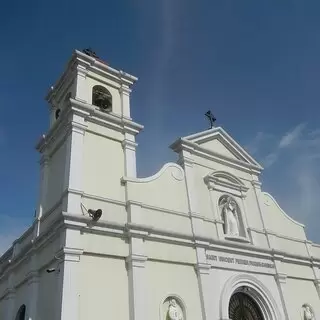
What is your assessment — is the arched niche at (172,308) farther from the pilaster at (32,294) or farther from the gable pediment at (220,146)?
the gable pediment at (220,146)

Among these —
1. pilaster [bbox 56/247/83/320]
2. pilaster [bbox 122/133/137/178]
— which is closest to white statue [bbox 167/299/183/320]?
Answer: pilaster [bbox 56/247/83/320]

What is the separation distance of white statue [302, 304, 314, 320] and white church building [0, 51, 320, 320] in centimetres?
8

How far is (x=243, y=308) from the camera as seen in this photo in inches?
592

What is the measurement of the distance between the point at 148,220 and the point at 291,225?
9.17 metres

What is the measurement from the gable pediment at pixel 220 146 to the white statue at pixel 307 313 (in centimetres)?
670

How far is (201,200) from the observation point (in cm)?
1574

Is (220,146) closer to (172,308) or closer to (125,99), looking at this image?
(125,99)

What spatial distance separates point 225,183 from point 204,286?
518cm

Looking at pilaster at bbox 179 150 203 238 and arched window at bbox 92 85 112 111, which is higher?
arched window at bbox 92 85 112 111

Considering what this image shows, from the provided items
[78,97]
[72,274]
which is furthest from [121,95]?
[72,274]

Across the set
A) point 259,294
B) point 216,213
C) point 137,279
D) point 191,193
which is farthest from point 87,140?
point 259,294

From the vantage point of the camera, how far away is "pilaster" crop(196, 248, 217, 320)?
13.2 m

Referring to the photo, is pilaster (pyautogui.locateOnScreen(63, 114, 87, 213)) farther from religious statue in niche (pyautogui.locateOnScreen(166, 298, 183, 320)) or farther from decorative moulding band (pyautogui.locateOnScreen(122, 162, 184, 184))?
religious statue in niche (pyautogui.locateOnScreen(166, 298, 183, 320))

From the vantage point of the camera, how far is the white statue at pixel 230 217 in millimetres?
16219
